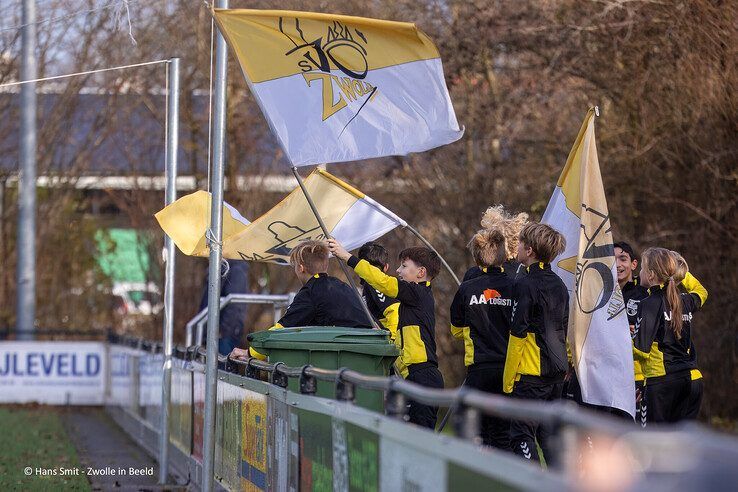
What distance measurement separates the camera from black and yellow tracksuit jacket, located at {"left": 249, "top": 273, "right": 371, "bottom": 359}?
880 centimetres

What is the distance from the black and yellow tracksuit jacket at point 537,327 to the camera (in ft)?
25.7

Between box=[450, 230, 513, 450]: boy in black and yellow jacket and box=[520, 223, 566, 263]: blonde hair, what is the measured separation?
552mm

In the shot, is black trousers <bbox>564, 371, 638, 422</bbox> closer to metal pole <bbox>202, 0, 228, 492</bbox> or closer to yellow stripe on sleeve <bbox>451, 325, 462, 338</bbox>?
yellow stripe on sleeve <bbox>451, 325, 462, 338</bbox>

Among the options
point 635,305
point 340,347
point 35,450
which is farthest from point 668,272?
point 35,450

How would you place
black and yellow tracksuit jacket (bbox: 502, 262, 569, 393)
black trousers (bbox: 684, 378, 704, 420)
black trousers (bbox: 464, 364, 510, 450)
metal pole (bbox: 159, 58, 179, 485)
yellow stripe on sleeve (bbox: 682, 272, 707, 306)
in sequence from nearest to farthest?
black and yellow tracksuit jacket (bbox: 502, 262, 569, 393) → black trousers (bbox: 464, 364, 510, 450) → black trousers (bbox: 684, 378, 704, 420) → yellow stripe on sleeve (bbox: 682, 272, 707, 306) → metal pole (bbox: 159, 58, 179, 485)

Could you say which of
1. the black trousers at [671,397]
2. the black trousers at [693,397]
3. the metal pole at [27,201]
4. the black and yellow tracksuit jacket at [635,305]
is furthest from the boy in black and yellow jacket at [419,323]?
the metal pole at [27,201]

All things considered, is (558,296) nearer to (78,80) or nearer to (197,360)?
(197,360)

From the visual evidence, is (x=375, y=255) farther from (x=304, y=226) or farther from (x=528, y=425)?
(x=528, y=425)

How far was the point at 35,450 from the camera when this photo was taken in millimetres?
15320

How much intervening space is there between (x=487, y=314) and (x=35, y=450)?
858 cm

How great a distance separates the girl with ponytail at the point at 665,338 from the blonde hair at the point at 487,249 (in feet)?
4.08

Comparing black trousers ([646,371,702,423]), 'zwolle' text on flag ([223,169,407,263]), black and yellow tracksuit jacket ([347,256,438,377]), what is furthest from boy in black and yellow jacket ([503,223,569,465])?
'zwolle' text on flag ([223,169,407,263])

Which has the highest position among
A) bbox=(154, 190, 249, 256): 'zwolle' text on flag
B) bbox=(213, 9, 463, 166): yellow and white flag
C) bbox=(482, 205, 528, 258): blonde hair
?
bbox=(213, 9, 463, 166): yellow and white flag

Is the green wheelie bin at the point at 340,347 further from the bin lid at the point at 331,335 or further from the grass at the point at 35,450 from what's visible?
the grass at the point at 35,450
